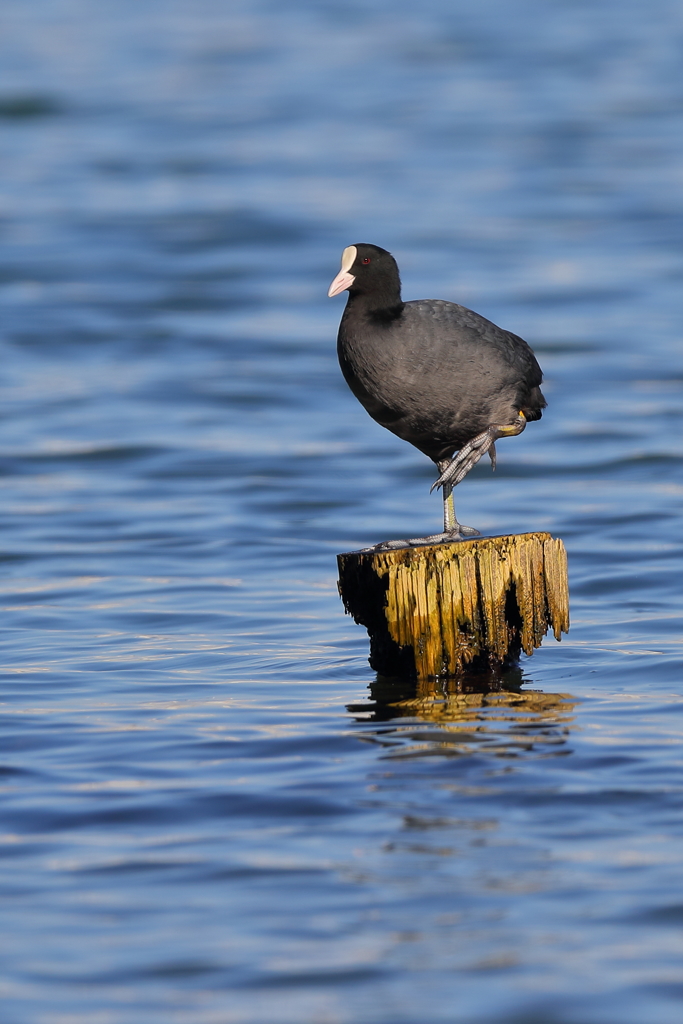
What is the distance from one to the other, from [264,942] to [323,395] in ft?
45.9

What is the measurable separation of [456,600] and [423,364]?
1.15 metres

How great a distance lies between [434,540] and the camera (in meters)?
7.99

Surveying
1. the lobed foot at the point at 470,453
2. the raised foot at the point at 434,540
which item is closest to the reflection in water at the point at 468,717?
the raised foot at the point at 434,540

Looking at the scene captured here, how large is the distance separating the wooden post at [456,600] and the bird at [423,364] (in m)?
0.23

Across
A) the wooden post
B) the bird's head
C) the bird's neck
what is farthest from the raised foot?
the bird's head

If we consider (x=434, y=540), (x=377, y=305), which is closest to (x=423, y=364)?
(x=377, y=305)

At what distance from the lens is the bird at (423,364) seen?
752 cm

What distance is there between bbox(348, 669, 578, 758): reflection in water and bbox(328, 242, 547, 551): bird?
2.50 feet

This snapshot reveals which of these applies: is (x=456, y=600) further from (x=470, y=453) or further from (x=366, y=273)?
(x=366, y=273)

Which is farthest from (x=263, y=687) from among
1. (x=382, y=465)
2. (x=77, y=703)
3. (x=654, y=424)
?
(x=654, y=424)

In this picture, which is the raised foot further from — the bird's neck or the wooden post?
the bird's neck

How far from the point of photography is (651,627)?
949 centimetres

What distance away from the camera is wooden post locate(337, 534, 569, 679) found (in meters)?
7.55

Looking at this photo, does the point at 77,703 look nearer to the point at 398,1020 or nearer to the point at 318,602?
the point at 318,602
